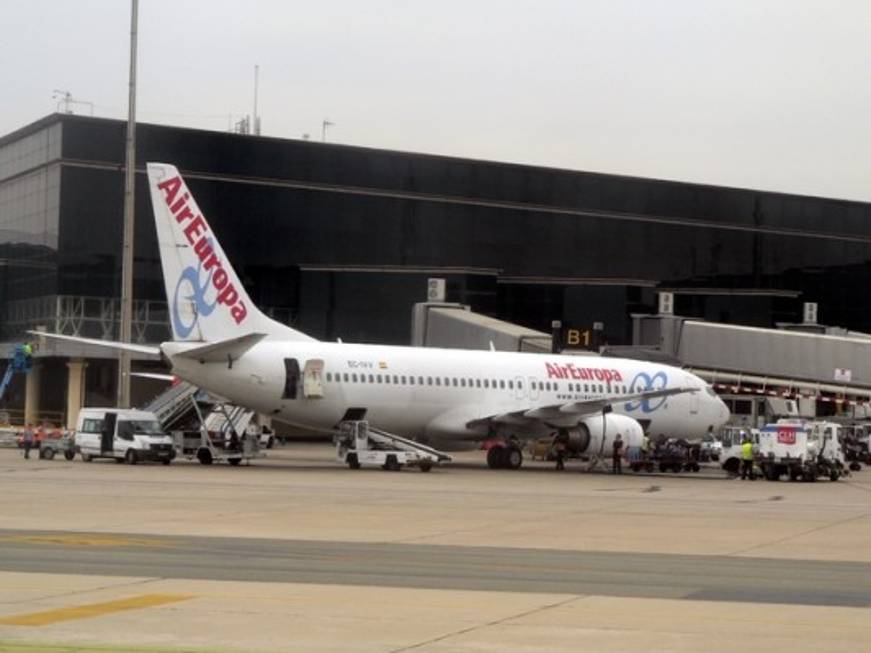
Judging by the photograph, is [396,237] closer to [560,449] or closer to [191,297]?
[560,449]

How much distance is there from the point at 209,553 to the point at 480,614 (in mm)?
6548

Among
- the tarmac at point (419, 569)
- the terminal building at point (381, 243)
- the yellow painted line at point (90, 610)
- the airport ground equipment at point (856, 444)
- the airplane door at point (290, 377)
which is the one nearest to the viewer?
the tarmac at point (419, 569)

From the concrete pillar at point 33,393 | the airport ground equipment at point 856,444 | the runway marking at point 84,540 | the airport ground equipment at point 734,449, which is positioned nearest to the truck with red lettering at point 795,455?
the airport ground equipment at point 734,449

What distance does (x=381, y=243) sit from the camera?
81875 mm

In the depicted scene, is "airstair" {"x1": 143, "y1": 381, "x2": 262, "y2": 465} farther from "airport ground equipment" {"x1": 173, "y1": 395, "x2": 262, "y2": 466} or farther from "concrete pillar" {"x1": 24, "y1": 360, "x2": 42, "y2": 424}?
"concrete pillar" {"x1": 24, "y1": 360, "x2": 42, "y2": 424}

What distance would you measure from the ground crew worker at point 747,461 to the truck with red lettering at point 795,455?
10.5 inches

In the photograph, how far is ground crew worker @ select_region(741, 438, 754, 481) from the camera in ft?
164

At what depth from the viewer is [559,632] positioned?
1448 cm

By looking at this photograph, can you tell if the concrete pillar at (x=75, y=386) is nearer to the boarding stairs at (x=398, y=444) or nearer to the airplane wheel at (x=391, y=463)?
the boarding stairs at (x=398, y=444)

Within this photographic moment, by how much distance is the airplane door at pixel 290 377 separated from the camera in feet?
155

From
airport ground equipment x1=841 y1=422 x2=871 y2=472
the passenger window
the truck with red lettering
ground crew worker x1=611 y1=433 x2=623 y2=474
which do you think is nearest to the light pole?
the passenger window

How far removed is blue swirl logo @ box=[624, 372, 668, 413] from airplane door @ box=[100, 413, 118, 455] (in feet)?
57.3

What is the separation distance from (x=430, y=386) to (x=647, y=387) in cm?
888

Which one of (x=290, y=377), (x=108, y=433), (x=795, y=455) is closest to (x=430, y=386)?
(x=290, y=377)
